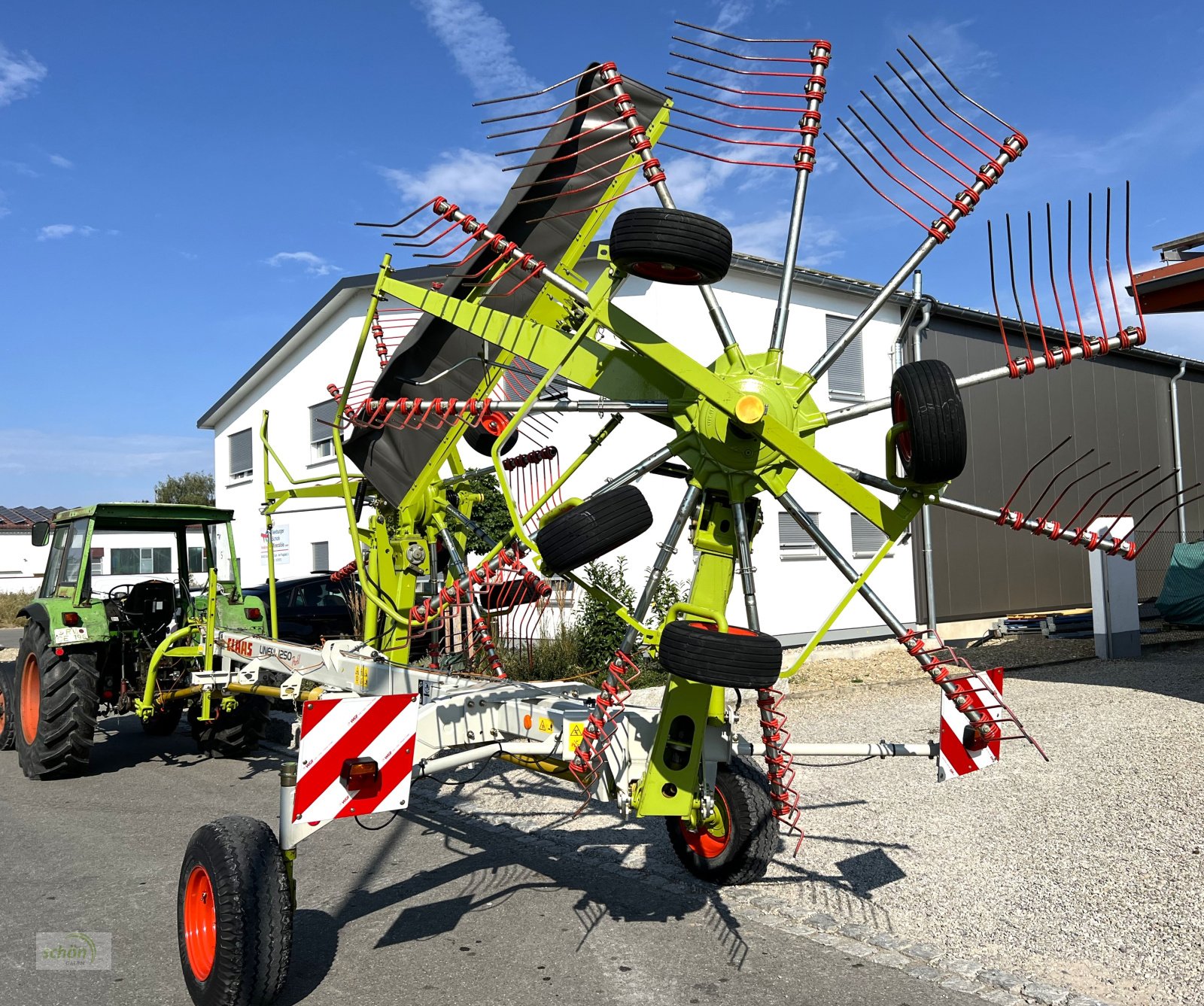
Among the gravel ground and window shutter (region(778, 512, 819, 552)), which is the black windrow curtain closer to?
the gravel ground

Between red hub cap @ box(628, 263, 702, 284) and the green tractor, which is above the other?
red hub cap @ box(628, 263, 702, 284)

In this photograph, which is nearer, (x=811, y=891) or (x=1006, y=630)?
(x=811, y=891)

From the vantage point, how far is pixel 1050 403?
66.4ft

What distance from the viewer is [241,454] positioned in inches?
939

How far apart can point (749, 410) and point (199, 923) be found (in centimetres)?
320

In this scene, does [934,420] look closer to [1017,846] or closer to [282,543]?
[1017,846]

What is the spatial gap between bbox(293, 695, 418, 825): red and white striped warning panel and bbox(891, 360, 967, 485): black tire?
2349 millimetres

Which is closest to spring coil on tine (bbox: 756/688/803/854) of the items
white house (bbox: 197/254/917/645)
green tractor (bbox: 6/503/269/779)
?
green tractor (bbox: 6/503/269/779)

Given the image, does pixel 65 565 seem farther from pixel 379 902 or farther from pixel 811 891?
pixel 811 891

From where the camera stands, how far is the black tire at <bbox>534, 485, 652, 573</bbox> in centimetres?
436

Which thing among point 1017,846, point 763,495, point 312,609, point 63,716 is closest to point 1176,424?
point 763,495

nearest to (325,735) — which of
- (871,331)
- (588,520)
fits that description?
(588,520)

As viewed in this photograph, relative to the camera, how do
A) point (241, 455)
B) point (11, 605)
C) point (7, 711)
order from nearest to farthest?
point (7, 711), point (241, 455), point (11, 605)

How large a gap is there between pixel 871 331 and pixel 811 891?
43.7 ft
